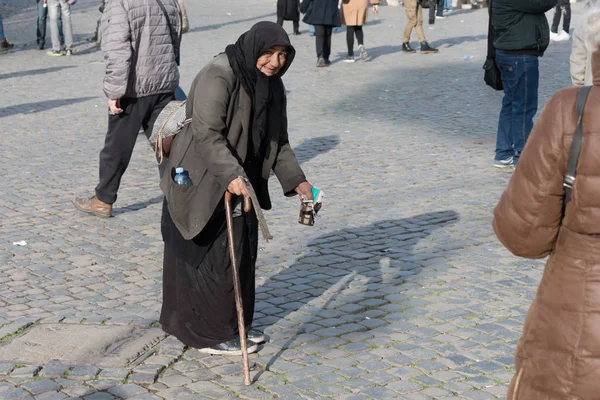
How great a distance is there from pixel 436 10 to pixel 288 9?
7.21 m

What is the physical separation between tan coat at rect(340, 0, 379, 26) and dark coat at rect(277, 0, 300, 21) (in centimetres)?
265

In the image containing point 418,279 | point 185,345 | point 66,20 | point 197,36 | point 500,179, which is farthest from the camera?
point 197,36

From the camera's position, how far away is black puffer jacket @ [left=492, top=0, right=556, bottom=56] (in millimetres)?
8586

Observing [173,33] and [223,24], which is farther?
[223,24]

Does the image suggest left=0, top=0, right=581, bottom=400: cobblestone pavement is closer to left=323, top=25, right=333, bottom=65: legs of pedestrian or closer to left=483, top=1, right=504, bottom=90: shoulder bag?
left=483, top=1, right=504, bottom=90: shoulder bag

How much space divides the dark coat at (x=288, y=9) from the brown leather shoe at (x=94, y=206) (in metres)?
12.1

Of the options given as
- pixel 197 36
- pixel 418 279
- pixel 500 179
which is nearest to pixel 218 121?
pixel 418 279

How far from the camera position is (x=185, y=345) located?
5094 mm

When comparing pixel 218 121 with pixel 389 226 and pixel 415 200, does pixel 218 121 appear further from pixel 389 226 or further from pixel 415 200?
pixel 415 200

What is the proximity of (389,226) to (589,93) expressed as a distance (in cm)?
456

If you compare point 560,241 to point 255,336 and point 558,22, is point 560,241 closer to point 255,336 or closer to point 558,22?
point 255,336

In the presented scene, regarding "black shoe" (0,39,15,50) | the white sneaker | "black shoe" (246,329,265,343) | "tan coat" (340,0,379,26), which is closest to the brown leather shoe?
"black shoe" (246,329,265,343)

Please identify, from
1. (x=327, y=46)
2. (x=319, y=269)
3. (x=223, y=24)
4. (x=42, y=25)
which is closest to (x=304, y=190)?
(x=319, y=269)

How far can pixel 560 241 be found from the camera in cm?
293
